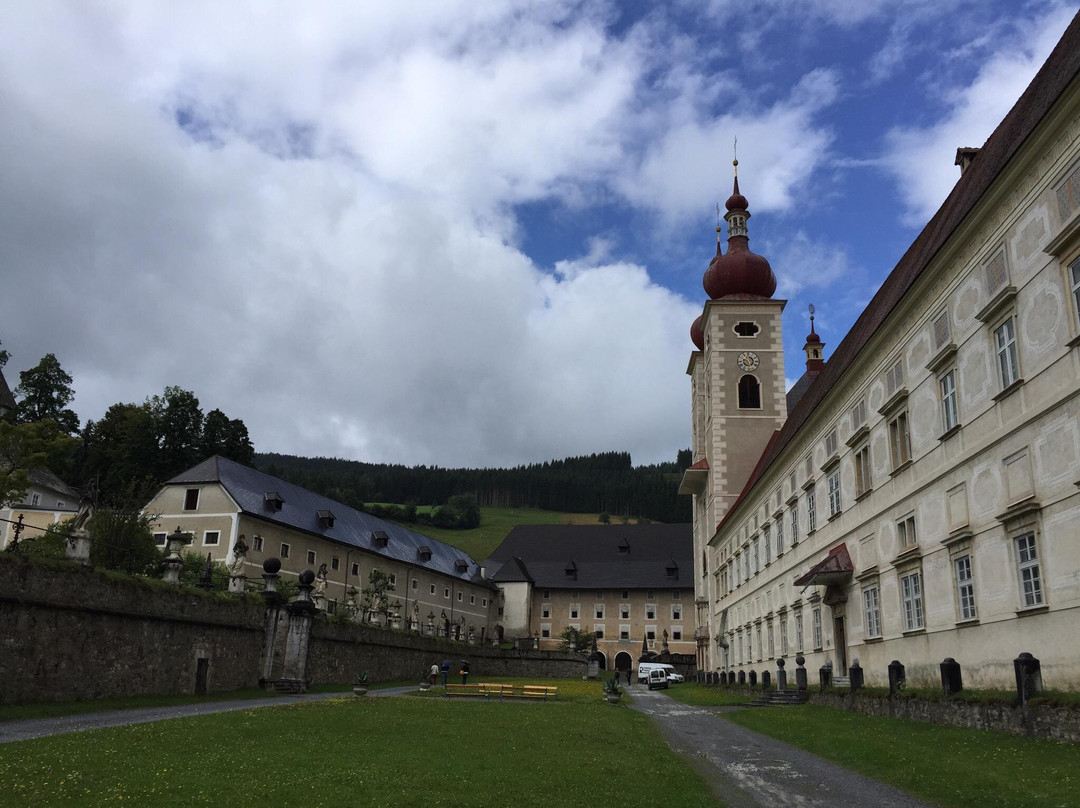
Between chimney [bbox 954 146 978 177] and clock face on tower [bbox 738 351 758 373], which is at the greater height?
clock face on tower [bbox 738 351 758 373]

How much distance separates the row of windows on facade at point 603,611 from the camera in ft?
288

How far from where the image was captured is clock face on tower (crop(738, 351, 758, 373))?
56500 mm

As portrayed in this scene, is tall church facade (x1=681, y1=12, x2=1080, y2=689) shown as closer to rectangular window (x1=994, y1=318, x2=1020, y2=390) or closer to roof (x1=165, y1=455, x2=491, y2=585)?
rectangular window (x1=994, y1=318, x2=1020, y2=390)

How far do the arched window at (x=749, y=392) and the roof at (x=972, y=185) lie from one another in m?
25.3

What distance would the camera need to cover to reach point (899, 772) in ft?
41.3

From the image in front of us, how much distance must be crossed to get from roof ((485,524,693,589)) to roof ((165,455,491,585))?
11.5 m

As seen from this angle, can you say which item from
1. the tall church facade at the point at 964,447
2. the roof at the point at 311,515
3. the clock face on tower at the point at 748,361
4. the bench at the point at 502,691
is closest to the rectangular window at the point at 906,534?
the tall church facade at the point at 964,447

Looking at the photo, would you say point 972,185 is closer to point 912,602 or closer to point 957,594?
point 957,594

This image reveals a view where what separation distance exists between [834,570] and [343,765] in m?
17.4

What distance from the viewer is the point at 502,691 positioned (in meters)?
31.9

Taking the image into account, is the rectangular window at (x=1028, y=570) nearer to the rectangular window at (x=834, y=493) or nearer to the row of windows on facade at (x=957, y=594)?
the row of windows on facade at (x=957, y=594)

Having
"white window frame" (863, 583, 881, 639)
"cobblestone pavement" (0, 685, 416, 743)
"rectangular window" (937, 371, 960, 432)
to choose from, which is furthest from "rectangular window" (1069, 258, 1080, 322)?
"cobblestone pavement" (0, 685, 416, 743)

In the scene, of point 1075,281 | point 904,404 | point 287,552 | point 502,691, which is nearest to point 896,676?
point 904,404

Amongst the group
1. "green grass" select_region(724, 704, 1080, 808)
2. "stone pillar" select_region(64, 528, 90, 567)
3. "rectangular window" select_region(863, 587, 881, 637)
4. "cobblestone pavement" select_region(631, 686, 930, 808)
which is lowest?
"cobblestone pavement" select_region(631, 686, 930, 808)
